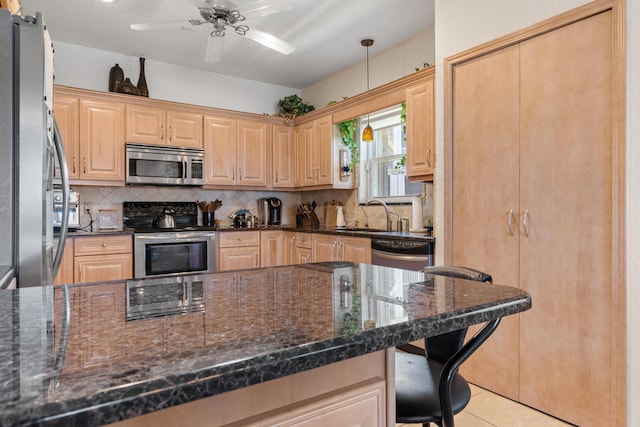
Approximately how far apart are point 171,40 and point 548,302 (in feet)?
12.5

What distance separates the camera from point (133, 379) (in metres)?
0.45

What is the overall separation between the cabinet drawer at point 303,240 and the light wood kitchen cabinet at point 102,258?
1.64 meters

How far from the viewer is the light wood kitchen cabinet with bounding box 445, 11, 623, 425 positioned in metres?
1.98

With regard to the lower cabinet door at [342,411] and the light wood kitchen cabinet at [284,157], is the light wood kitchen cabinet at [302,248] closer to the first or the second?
the light wood kitchen cabinet at [284,157]

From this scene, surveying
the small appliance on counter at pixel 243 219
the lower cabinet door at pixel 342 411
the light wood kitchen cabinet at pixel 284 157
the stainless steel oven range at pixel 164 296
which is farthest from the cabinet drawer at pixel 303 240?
the lower cabinet door at pixel 342 411

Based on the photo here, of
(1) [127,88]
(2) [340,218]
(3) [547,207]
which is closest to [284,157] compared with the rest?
(2) [340,218]

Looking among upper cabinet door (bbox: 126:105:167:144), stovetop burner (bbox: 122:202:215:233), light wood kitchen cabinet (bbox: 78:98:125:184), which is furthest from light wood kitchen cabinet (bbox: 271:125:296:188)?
light wood kitchen cabinet (bbox: 78:98:125:184)

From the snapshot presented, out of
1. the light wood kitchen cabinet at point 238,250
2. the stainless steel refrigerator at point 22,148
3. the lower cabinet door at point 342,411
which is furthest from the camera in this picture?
the light wood kitchen cabinet at point 238,250

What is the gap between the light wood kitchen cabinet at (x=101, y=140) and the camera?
376cm

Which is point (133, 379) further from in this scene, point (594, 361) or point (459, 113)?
point (459, 113)

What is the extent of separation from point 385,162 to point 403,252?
158 cm

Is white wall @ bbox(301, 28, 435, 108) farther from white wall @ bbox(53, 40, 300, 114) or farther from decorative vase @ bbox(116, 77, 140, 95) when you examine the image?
decorative vase @ bbox(116, 77, 140, 95)

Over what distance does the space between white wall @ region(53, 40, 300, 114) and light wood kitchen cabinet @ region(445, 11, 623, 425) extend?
3011 mm

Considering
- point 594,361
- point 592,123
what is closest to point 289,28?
point 592,123
